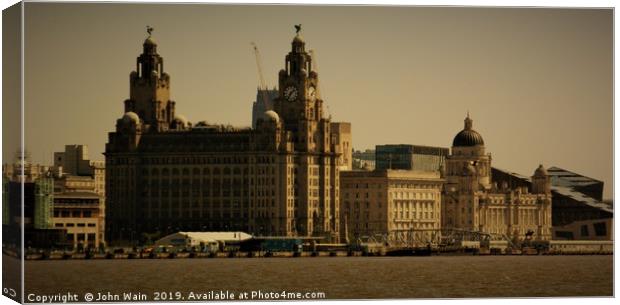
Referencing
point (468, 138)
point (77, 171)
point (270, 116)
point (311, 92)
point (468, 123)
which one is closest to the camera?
point (468, 123)

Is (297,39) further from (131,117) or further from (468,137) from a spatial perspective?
(131,117)

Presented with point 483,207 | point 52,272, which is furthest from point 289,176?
point 52,272

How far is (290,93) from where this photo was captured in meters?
107

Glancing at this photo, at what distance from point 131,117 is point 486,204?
2791cm

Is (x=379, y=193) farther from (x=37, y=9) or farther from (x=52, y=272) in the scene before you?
(x=37, y=9)

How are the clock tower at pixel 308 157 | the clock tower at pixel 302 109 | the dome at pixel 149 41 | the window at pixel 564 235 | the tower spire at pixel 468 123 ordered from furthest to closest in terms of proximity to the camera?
the window at pixel 564 235 → the clock tower at pixel 308 157 → the clock tower at pixel 302 109 → the tower spire at pixel 468 123 → the dome at pixel 149 41

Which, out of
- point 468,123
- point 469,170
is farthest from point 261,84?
point 469,170

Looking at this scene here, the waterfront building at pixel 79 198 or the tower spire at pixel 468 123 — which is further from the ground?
the tower spire at pixel 468 123

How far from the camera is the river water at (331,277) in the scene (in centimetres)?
6025

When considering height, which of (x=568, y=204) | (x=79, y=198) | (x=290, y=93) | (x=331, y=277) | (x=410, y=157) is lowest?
(x=331, y=277)

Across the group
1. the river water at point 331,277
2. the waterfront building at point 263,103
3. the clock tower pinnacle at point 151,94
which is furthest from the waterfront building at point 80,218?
the waterfront building at point 263,103

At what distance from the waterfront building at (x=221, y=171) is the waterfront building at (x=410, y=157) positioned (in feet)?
10.1

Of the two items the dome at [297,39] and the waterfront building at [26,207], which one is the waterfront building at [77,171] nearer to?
the waterfront building at [26,207]

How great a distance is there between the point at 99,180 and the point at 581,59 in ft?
154
